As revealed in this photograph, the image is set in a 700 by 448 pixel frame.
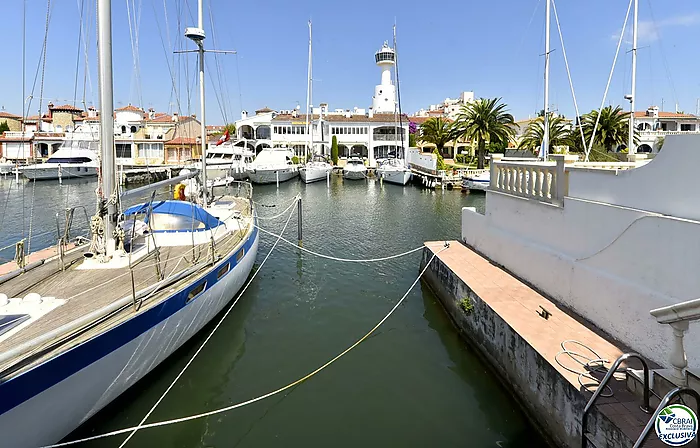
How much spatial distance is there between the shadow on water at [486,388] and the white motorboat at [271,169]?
139 feet

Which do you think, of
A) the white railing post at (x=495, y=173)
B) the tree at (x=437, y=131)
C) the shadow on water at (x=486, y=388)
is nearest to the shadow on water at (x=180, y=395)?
the shadow on water at (x=486, y=388)

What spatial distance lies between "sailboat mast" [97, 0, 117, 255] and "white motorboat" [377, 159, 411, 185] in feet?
137

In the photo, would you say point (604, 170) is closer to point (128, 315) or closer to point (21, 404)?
point (128, 315)

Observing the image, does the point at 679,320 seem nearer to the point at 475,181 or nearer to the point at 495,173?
the point at 495,173

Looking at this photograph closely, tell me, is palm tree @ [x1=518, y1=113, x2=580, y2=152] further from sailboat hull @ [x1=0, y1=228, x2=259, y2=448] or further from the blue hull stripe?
the blue hull stripe

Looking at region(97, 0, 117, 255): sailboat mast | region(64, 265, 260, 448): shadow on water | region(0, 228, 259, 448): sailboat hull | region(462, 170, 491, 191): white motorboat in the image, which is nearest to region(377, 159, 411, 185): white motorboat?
region(462, 170, 491, 191): white motorboat

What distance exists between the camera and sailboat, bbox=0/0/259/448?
218 inches

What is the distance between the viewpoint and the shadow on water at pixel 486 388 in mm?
6707

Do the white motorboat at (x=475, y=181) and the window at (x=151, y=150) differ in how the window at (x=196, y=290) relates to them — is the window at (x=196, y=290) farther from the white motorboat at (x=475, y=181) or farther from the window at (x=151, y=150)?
the window at (x=151, y=150)

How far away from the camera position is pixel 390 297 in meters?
13.2

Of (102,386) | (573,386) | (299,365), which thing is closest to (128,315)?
(102,386)

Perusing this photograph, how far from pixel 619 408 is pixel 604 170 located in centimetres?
392

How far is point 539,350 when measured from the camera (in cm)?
666

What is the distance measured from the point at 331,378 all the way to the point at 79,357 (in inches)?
174
